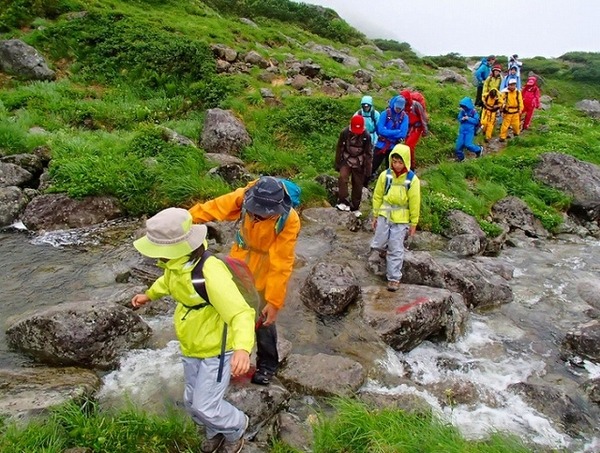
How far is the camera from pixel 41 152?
11.6m

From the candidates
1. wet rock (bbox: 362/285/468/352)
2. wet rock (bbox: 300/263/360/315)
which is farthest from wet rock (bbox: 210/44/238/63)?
wet rock (bbox: 362/285/468/352)

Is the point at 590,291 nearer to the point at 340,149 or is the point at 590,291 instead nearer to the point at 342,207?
the point at 342,207

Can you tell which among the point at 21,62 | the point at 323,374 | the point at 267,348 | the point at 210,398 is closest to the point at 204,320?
the point at 210,398

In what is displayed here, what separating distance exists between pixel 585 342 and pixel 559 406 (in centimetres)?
186

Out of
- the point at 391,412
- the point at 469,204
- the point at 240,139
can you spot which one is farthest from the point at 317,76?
the point at 391,412

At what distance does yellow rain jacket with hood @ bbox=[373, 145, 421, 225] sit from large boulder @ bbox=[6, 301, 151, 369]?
4.55 metres

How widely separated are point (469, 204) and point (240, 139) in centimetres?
683

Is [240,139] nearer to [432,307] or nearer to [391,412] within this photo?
[432,307]

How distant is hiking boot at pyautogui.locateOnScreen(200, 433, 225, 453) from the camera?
457cm

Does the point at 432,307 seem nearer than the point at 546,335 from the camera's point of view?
Yes

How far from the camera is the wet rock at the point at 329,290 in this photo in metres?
7.84

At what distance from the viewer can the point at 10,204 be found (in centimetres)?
998

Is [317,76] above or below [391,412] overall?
above

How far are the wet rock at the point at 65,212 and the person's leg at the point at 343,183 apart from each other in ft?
17.3
